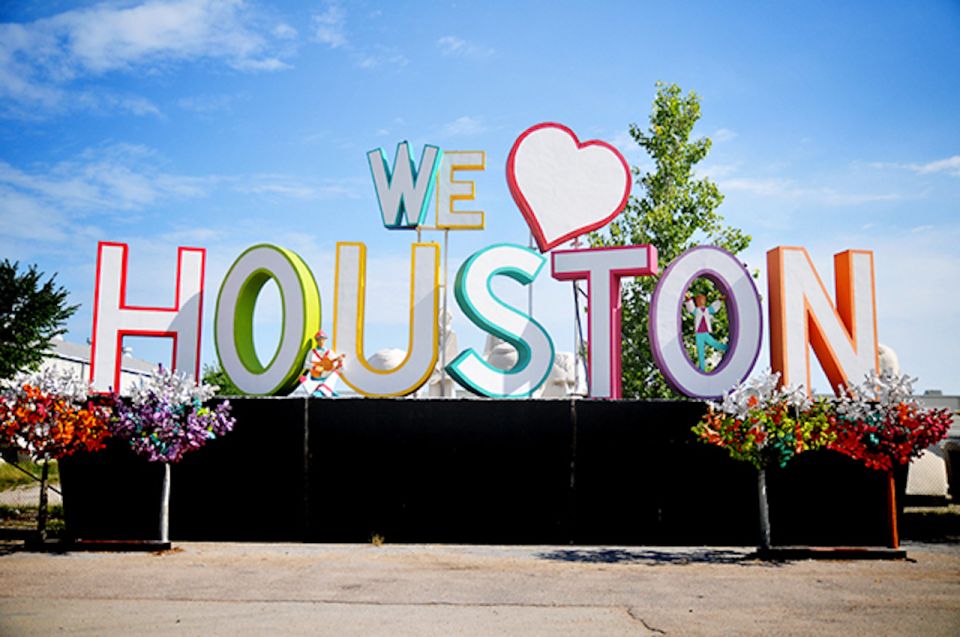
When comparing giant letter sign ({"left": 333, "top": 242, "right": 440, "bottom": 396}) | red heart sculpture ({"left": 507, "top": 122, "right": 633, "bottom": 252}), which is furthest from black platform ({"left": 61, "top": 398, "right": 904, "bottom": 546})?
A: red heart sculpture ({"left": 507, "top": 122, "right": 633, "bottom": 252})

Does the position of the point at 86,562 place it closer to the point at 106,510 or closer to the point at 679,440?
the point at 106,510

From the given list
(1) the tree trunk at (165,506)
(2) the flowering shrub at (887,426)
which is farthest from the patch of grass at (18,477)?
(2) the flowering shrub at (887,426)

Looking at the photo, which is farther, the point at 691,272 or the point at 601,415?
the point at 691,272

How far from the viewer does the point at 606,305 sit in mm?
15133

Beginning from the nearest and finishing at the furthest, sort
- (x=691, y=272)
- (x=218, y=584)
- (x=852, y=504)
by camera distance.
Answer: (x=218, y=584) → (x=852, y=504) → (x=691, y=272)

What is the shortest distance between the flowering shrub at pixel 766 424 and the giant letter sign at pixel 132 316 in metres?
9.22

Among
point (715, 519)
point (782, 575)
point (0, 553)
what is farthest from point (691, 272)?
point (0, 553)

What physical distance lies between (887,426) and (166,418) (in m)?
11.5

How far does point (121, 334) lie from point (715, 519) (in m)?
11.2

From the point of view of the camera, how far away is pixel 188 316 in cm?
1564

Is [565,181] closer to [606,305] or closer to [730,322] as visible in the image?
[606,305]

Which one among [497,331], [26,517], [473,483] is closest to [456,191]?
[497,331]

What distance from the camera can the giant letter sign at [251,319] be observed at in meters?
15.1

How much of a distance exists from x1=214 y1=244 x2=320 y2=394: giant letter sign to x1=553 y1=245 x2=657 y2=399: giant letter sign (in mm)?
5033
